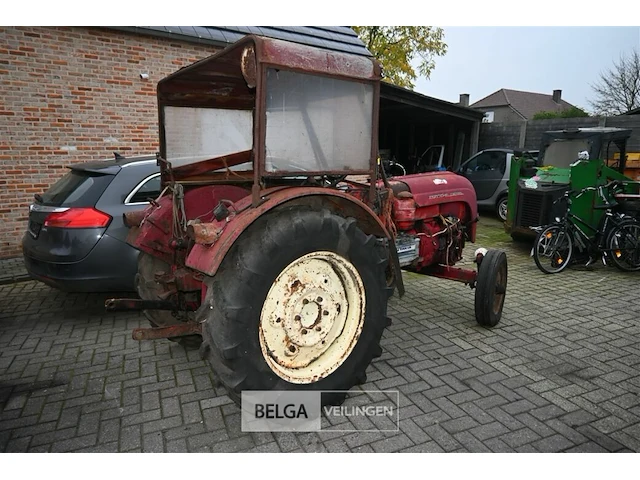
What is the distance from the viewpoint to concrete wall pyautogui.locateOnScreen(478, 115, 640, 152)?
9797 millimetres

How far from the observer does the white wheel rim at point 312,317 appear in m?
2.62

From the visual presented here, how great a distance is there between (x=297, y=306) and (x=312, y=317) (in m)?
0.15

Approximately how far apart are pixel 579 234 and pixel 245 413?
17.9 feet

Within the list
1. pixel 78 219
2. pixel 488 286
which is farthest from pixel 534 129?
pixel 78 219

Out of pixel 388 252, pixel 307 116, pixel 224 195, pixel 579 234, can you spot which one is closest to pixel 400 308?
pixel 388 252

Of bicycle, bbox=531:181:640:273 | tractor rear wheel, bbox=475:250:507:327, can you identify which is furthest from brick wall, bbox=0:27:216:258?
bicycle, bbox=531:181:640:273

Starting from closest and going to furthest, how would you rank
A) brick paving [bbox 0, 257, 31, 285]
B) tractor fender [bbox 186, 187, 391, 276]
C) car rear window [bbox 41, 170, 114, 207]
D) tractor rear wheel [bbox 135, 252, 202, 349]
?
tractor fender [bbox 186, 187, 391, 276] → tractor rear wheel [bbox 135, 252, 202, 349] → car rear window [bbox 41, 170, 114, 207] → brick paving [bbox 0, 257, 31, 285]

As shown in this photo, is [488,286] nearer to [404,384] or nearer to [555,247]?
[404,384]

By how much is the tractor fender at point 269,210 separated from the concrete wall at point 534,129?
948 centimetres

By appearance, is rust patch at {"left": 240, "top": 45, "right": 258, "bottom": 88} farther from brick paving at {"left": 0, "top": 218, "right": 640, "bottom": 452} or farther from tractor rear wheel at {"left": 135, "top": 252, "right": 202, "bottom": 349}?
brick paving at {"left": 0, "top": 218, "right": 640, "bottom": 452}

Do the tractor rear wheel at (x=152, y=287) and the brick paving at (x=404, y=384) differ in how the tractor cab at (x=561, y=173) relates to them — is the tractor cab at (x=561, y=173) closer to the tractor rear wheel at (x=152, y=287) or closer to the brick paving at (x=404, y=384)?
the brick paving at (x=404, y=384)

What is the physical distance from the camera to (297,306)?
270 centimetres

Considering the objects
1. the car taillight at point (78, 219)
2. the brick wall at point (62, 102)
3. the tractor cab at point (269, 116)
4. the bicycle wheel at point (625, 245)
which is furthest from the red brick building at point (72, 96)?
the bicycle wheel at point (625, 245)

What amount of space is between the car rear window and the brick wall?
2.50 metres
